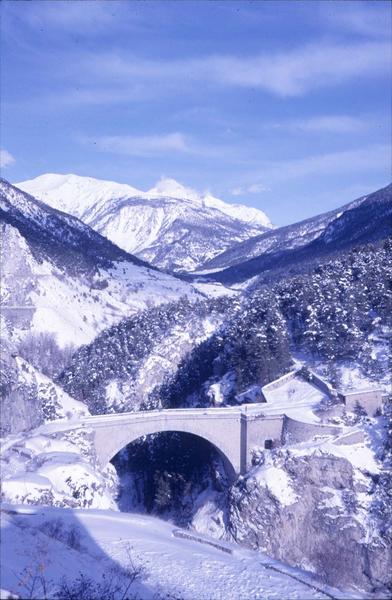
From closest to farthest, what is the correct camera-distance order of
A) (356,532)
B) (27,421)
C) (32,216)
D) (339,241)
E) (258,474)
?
1. (356,532)
2. (258,474)
3. (27,421)
4. (32,216)
5. (339,241)

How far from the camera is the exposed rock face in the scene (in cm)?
2881

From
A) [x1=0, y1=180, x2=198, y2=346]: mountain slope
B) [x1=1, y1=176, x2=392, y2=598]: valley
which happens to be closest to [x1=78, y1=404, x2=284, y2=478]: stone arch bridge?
[x1=1, y1=176, x2=392, y2=598]: valley

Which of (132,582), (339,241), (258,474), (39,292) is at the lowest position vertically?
(258,474)

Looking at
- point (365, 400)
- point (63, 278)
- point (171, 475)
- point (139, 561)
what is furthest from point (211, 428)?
point (63, 278)

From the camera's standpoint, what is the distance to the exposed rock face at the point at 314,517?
28812 millimetres

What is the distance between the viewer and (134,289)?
117 m

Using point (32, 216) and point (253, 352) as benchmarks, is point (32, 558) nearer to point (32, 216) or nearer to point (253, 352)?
point (253, 352)

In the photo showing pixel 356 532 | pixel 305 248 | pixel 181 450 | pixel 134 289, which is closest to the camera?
pixel 356 532

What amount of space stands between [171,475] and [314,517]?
42.7ft

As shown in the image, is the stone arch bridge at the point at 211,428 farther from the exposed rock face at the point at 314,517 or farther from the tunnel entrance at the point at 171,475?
the exposed rock face at the point at 314,517

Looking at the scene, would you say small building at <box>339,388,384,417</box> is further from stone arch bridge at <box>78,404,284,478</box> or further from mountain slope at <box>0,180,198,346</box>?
mountain slope at <box>0,180,198,346</box>

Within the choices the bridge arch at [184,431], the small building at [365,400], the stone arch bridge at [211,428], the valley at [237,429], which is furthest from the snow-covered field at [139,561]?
the small building at [365,400]

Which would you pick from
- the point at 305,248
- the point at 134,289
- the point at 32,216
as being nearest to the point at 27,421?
the point at 134,289

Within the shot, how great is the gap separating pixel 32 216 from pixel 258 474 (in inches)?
4665
